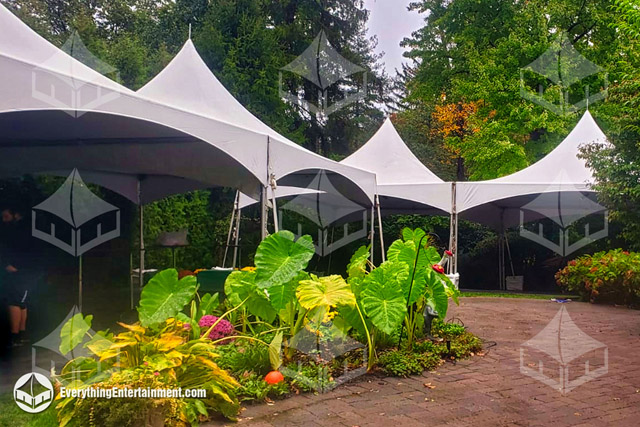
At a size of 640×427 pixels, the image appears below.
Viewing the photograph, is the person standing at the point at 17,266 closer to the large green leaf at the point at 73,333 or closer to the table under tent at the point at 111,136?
the table under tent at the point at 111,136

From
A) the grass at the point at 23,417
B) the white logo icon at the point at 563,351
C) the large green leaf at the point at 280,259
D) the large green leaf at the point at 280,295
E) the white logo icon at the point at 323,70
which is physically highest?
the white logo icon at the point at 323,70

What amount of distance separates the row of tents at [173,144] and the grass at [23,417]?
1619mm

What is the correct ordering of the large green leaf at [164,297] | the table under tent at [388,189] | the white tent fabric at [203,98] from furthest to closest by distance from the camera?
the table under tent at [388,189] → the white tent fabric at [203,98] → the large green leaf at [164,297]

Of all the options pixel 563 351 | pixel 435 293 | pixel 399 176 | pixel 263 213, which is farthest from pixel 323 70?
pixel 435 293

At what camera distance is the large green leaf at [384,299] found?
3.79 meters

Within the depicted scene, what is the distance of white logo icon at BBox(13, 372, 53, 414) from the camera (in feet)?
9.99

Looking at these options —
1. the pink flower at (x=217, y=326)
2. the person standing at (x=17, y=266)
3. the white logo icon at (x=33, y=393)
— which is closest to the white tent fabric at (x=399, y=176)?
the person standing at (x=17, y=266)

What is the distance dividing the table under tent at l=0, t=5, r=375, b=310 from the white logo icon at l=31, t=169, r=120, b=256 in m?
1.15

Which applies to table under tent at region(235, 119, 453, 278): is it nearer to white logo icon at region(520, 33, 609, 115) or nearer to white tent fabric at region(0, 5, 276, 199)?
white tent fabric at region(0, 5, 276, 199)

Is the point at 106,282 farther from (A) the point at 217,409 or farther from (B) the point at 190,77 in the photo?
(A) the point at 217,409

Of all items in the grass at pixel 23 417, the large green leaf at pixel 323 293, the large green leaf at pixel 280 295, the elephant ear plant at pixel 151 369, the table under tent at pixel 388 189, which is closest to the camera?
the elephant ear plant at pixel 151 369

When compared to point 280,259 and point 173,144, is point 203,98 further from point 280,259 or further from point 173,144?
point 280,259

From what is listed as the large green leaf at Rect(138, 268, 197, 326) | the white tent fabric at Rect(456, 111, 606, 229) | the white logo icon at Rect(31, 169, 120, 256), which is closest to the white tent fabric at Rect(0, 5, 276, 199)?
the large green leaf at Rect(138, 268, 197, 326)

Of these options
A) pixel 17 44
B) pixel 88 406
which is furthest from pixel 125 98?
pixel 88 406
